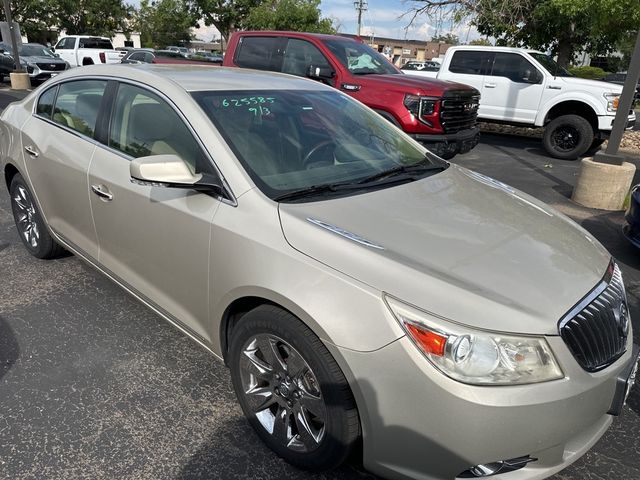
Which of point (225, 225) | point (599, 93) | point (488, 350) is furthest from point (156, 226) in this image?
point (599, 93)

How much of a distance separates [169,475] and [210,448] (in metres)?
0.22

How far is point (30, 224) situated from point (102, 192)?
5.66 ft

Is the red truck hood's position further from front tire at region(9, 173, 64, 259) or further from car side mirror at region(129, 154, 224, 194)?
car side mirror at region(129, 154, 224, 194)

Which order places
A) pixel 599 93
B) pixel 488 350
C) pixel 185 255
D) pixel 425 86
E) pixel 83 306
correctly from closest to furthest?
pixel 488 350
pixel 185 255
pixel 83 306
pixel 425 86
pixel 599 93

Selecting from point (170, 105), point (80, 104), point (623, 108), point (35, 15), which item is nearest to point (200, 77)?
point (170, 105)

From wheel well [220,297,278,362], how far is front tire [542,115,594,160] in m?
9.14

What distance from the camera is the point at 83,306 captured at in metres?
3.58

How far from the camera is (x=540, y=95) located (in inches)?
397

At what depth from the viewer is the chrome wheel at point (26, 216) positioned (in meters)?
4.10

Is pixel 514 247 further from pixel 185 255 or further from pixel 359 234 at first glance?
pixel 185 255

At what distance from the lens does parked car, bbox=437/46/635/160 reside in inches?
Answer: 372

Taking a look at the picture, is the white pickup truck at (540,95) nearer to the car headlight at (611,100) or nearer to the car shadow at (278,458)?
the car headlight at (611,100)

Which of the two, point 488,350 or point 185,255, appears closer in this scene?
point 488,350

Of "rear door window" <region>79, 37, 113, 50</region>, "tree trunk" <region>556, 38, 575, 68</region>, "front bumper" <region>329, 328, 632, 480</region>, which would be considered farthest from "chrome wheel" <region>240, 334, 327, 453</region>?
"rear door window" <region>79, 37, 113, 50</region>
